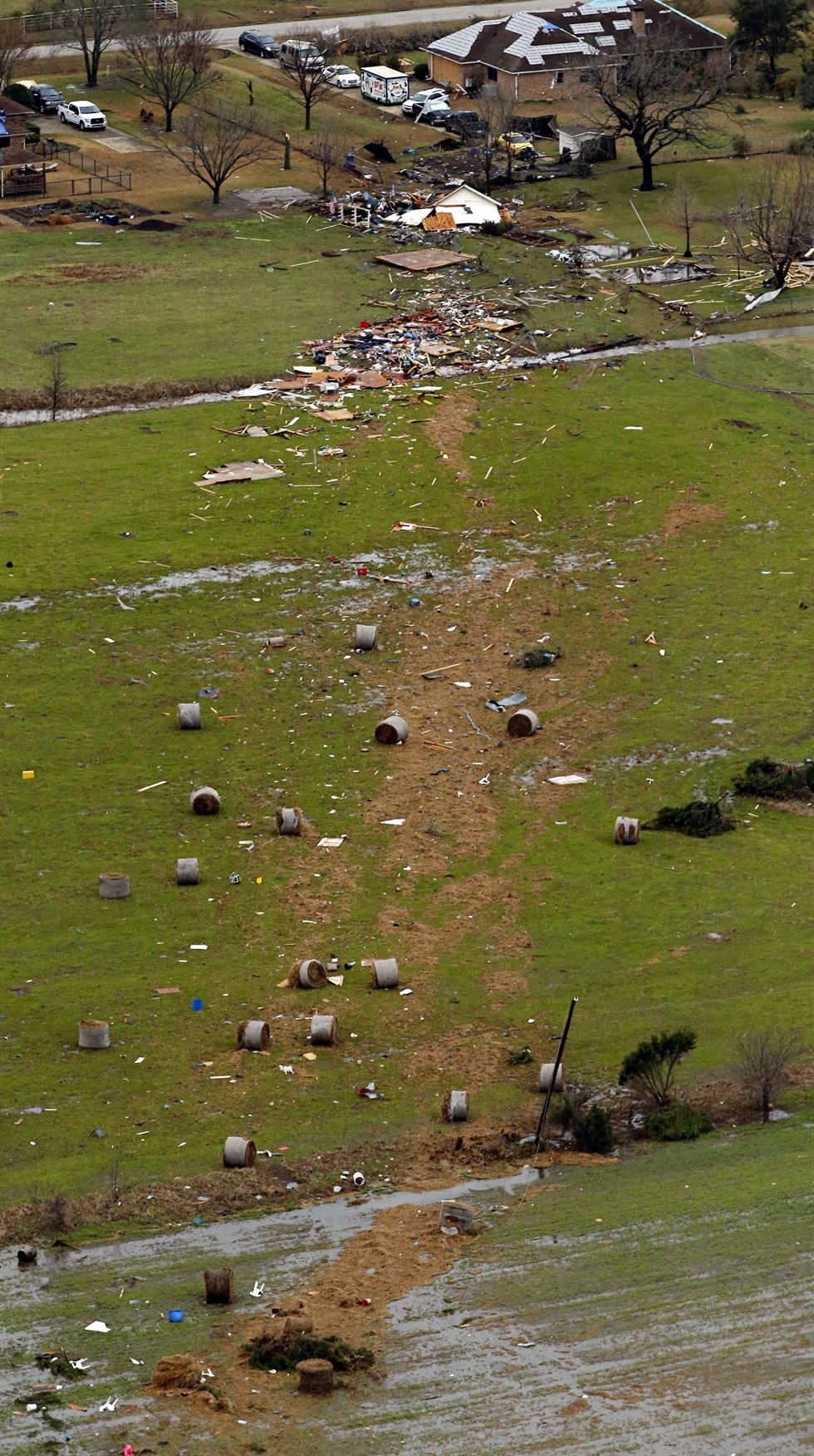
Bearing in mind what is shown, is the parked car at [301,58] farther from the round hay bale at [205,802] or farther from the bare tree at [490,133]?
the round hay bale at [205,802]

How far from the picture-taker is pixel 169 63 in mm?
76375

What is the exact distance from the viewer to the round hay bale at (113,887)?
2922cm

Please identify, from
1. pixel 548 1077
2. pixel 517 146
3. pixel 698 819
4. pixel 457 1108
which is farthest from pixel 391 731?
pixel 517 146

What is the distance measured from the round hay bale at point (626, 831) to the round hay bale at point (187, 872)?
686cm

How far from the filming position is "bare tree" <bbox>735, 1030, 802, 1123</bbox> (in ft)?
80.7

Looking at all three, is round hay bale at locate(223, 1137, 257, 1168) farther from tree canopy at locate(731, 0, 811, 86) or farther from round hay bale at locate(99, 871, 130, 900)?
tree canopy at locate(731, 0, 811, 86)

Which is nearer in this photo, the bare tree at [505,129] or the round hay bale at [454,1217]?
the round hay bale at [454,1217]

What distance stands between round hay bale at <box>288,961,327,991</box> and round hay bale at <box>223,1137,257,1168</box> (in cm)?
385

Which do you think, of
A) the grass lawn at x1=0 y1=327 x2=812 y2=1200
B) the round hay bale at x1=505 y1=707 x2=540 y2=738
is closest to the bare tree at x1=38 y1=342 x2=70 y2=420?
the grass lawn at x1=0 y1=327 x2=812 y2=1200

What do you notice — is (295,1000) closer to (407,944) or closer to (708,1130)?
(407,944)

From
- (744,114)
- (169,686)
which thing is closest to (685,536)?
(169,686)

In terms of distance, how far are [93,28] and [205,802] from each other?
6071cm

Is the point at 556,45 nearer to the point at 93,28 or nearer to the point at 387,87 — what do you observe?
the point at 387,87

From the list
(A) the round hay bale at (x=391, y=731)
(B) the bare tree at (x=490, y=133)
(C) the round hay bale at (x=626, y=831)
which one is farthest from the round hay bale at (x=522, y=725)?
(B) the bare tree at (x=490, y=133)
